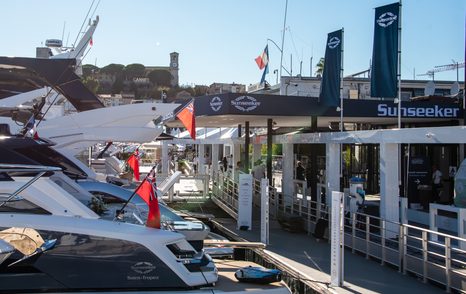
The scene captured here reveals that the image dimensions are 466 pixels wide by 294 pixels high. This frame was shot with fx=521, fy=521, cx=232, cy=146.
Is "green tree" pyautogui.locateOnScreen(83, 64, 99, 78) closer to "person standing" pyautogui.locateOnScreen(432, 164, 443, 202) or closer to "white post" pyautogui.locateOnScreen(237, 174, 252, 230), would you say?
"person standing" pyautogui.locateOnScreen(432, 164, 443, 202)

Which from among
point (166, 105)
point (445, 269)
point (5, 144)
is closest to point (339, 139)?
point (166, 105)

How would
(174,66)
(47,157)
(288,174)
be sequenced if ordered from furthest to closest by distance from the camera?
1. (174,66)
2. (288,174)
3. (47,157)

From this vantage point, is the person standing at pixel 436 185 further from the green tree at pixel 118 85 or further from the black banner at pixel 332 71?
the green tree at pixel 118 85

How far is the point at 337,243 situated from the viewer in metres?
7.91

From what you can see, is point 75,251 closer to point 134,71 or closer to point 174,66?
point 134,71

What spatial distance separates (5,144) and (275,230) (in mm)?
9443

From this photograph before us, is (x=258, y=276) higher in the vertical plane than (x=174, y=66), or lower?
lower

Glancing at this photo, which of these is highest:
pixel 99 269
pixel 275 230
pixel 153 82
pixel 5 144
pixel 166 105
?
pixel 153 82

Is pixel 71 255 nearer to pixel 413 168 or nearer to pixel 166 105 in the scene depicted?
pixel 166 105

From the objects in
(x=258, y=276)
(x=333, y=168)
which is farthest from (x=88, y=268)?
(x=333, y=168)

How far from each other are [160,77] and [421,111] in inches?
5571

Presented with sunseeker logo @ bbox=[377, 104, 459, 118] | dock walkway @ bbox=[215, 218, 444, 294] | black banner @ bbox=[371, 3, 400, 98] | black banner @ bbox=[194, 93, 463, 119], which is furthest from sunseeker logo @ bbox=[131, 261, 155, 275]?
sunseeker logo @ bbox=[377, 104, 459, 118]

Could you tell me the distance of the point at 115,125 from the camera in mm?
11805

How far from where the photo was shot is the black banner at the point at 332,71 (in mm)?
15492
